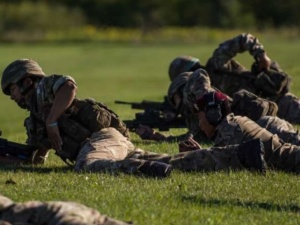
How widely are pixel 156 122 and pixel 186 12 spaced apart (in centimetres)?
9060

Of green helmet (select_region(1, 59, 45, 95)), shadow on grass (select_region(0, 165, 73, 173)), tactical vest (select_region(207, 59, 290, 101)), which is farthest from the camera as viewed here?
tactical vest (select_region(207, 59, 290, 101))

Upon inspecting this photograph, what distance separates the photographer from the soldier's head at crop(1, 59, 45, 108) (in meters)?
11.4

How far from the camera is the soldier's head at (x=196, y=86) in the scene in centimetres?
1262

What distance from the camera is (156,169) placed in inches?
390

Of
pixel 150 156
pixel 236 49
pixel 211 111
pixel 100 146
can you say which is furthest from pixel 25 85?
pixel 236 49

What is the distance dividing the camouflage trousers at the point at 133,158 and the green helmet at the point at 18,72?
1.08m

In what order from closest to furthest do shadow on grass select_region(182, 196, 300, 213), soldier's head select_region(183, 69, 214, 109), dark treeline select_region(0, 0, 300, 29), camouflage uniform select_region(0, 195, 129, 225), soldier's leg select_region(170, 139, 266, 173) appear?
1. camouflage uniform select_region(0, 195, 129, 225)
2. shadow on grass select_region(182, 196, 300, 213)
3. soldier's leg select_region(170, 139, 266, 173)
4. soldier's head select_region(183, 69, 214, 109)
5. dark treeline select_region(0, 0, 300, 29)

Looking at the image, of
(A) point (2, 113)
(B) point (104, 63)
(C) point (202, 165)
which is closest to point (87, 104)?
(C) point (202, 165)

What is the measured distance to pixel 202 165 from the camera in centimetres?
1038

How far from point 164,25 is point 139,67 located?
180ft

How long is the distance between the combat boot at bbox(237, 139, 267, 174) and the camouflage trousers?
3.7 inches

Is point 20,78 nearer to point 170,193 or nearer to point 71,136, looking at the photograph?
point 71,136

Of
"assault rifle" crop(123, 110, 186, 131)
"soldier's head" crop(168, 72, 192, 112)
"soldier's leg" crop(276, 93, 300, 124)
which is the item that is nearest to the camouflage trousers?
"soldier's head" crop(168, 72, 192, 112)

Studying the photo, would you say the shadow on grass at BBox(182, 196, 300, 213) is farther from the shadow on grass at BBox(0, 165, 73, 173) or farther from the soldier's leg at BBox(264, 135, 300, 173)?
the shadow on grass at BBox(0, 165, 73, 173)
